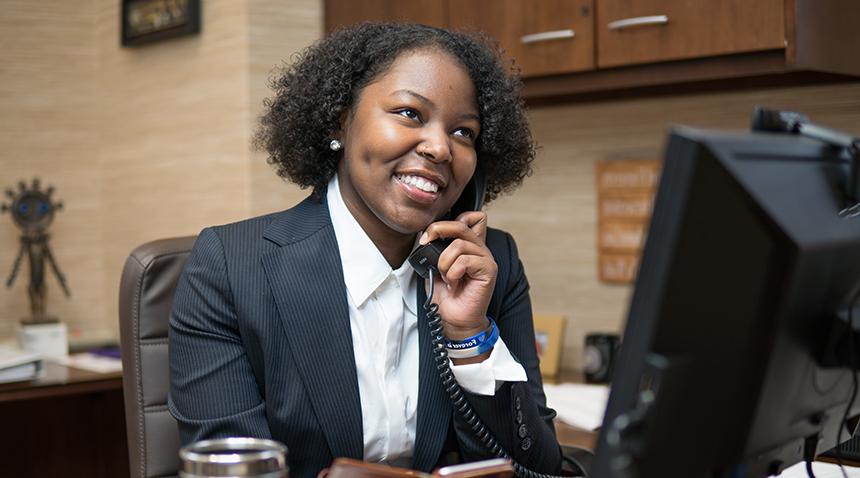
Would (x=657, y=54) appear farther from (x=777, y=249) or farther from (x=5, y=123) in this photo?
(x=5, y=123)

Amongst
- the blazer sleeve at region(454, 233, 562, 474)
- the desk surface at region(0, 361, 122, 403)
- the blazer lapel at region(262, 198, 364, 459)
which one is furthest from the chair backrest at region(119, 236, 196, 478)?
the desk surface at region(0, 361, 122, 403)

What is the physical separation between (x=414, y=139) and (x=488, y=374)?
Result: 357mm

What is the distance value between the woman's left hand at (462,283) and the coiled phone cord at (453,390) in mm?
13

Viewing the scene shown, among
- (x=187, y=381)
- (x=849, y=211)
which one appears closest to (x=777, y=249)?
(x=849, y=211)

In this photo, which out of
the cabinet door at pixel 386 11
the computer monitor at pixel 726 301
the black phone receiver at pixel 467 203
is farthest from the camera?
the cabinet door at pixel 386 11

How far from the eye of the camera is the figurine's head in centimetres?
283

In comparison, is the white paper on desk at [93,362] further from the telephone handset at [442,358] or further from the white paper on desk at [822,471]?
the white paper on desk at [822,471]

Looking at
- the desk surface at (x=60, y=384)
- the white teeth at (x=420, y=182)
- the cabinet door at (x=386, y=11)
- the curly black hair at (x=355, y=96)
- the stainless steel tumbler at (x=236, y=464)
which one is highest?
the cabinet door at (x=386, y=11)

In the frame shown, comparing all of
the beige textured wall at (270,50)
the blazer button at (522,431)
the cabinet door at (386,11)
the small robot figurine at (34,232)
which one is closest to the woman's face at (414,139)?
the blazer button at (522,431)

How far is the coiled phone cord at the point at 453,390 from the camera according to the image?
1.41 meters

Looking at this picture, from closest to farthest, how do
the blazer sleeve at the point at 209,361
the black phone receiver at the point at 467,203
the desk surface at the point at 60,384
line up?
the blazer sleeve at the point at 209,361 < the black phone receiver at the point at 467,203 < the desk surface at the point at 60,384

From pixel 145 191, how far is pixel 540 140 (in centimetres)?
117

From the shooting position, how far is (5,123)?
286cm

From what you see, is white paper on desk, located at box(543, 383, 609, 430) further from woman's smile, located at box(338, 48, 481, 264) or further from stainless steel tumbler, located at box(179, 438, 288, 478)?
stainless steel tumbler, located at box(179, 438, 288, 478)
